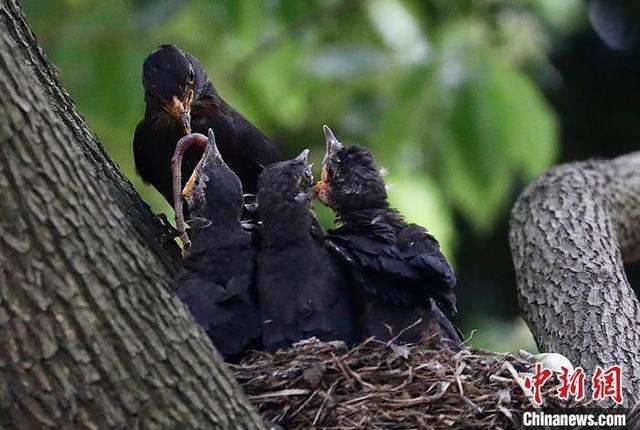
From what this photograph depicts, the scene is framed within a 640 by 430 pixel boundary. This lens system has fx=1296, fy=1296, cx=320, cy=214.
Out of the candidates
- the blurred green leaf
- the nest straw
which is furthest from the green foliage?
the nest straw

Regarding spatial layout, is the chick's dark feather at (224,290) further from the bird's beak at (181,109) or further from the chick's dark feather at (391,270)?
the bird's beak at (181,109)

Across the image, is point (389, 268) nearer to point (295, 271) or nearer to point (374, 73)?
point (295, 271)

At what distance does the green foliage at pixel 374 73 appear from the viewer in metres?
7.82

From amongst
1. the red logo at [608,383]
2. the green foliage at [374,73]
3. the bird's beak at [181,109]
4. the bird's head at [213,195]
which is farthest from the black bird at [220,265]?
the green foliage at [374,73]

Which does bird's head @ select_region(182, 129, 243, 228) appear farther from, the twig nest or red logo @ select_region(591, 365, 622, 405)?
red logo @ select_region(591, 365, 622, 405)

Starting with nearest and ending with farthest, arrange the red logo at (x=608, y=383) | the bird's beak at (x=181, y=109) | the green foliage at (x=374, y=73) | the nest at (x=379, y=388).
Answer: the nest at (x=379, y=388)
the red logo at (x=608, y=383)
the bird's beak at (x=181, y=109)
the green foliage at (x=374, y=73)

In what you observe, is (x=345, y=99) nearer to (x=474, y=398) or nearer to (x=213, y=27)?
(x=213, y=27)

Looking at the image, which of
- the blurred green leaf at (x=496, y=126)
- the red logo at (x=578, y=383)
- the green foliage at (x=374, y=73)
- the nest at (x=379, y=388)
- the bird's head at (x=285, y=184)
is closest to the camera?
the nest at (x=379, y=388)

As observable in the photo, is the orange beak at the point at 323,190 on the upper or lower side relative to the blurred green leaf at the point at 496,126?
upper

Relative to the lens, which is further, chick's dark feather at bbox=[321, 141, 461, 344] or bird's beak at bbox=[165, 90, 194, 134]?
bird's beak at bbox=[165, 90, 194, 134]

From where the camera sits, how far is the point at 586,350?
5023 millimetres

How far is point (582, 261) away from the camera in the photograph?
18.6 ft

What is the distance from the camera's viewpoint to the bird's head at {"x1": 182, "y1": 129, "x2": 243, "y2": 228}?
477cm

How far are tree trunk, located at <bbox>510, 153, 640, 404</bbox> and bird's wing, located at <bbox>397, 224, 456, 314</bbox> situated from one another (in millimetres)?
750
